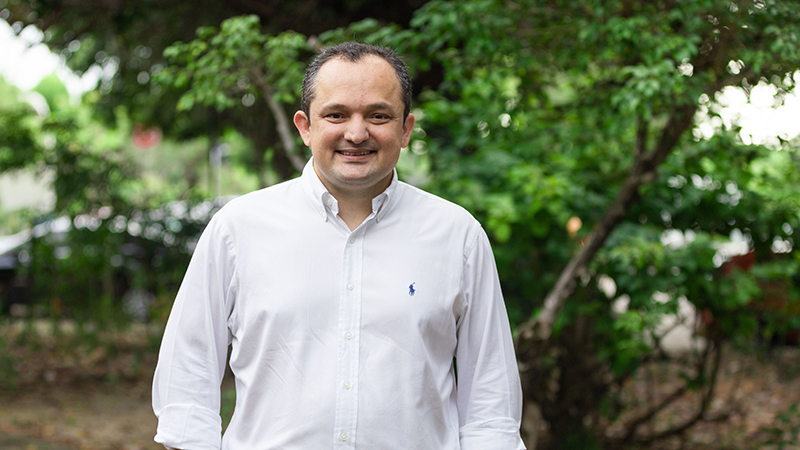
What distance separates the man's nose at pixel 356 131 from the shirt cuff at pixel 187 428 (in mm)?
760

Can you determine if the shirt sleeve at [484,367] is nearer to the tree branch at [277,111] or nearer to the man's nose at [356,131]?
the man's nose at [356,131]

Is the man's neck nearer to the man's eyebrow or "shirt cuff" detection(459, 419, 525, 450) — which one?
the man's eyebrow

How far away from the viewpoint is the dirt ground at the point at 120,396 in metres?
5.45

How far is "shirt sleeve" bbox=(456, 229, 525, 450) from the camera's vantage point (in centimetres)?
196

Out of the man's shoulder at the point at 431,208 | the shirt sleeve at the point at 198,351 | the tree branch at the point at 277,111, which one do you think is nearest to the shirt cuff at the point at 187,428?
the shirt sleeve at the point at 198,351

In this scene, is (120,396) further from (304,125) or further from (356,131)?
(356,131)

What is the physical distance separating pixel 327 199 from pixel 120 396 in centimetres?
593

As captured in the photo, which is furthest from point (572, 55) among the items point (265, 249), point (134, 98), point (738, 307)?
point (134, 98)

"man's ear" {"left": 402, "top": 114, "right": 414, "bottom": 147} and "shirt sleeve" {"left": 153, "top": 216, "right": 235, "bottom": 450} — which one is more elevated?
"man's ear" {"left": 402, "top": 114, "right": 414, "bottom": 147}

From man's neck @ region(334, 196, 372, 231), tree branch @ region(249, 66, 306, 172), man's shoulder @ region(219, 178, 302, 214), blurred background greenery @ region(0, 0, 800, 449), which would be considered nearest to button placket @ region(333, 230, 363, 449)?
man's neck @ region(334, 196, 372, 231)

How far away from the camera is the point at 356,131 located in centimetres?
184

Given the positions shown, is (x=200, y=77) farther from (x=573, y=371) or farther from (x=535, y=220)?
(x=573, y=371)

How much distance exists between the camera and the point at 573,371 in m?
4.56

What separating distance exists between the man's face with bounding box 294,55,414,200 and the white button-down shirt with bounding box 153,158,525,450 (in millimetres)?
99
